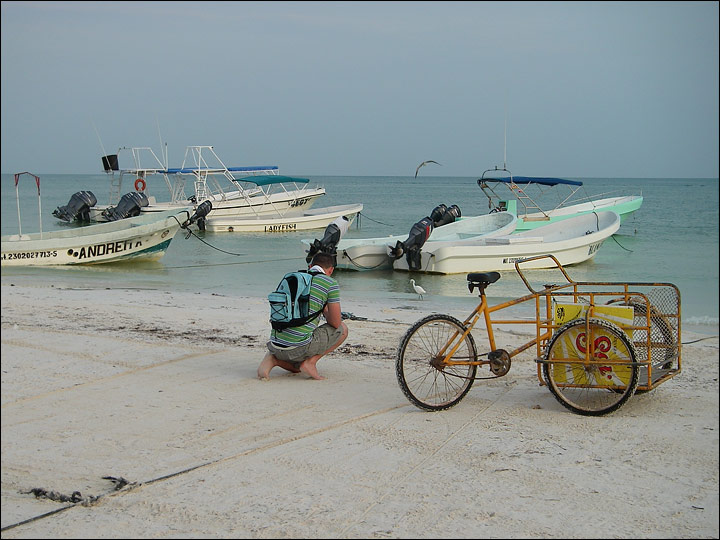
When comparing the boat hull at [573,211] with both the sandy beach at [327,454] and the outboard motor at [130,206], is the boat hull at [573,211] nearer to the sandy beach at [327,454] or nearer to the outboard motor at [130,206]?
the outboard motor at [130,206]

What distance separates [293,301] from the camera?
5.76m

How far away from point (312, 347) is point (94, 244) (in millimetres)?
14061

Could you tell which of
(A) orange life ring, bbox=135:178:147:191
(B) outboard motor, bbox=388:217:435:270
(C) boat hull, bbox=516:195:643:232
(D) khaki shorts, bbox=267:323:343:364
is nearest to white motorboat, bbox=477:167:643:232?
(C) boat hull, bbox=516:195:643:232

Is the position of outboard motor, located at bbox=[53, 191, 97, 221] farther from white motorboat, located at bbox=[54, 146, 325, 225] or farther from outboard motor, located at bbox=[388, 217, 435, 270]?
outboard motor, located at bbox=[388, 217, 435, 270]

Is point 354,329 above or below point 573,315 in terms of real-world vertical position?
below

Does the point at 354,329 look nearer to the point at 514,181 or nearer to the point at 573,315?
the point at 573,315

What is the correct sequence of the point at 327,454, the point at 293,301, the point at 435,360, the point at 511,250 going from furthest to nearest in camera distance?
the point at 511,250, the point at 293,301, the point at 435,360, the point at 327,454

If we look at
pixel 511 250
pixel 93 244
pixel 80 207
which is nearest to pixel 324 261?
pixel 511 250

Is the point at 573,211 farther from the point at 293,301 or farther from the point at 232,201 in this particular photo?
the point at 293,301

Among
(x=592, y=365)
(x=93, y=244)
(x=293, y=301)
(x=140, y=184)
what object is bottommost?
(x=93, y=244)

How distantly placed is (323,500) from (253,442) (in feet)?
3.20

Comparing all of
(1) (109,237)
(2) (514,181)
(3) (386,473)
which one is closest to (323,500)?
(3) (386,473)

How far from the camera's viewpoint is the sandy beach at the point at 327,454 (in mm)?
3285

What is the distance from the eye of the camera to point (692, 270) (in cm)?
2131
